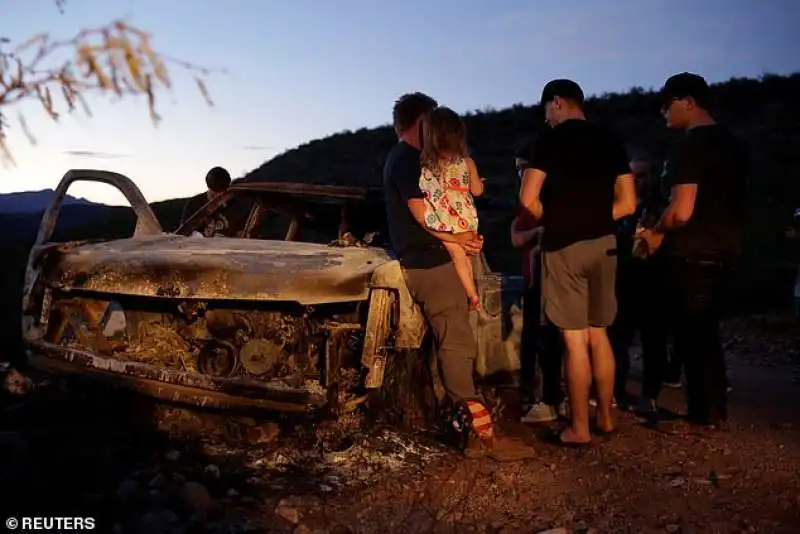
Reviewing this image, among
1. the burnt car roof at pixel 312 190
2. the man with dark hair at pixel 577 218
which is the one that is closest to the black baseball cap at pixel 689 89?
the man with dark hair at pixel 577 218

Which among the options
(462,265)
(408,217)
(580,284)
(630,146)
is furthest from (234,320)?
(630,146)

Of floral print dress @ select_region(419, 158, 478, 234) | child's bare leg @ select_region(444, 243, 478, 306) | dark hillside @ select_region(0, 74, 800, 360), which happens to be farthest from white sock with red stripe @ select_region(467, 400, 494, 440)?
dark hillside @ select_region(0, 74, 800, 360)

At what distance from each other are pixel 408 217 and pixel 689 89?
1814 mm

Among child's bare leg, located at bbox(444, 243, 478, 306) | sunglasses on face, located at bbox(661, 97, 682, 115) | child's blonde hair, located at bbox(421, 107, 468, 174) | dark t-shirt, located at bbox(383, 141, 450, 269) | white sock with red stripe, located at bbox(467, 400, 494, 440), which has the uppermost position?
sunglasses on face, located at bbox(661, 97, 682, 115)

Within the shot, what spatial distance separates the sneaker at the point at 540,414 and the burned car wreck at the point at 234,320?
1.07 feet

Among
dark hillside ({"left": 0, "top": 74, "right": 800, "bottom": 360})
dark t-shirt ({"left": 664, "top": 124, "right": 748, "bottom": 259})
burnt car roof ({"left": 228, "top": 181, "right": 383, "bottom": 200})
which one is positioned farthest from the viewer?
dark hillside ({"left": 0, "top": 74, "right": 800, "bottom": 360})

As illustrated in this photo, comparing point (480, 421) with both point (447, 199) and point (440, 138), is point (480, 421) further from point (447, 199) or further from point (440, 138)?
point (440, 138)

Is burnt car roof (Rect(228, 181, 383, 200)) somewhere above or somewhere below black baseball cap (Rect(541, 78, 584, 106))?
below

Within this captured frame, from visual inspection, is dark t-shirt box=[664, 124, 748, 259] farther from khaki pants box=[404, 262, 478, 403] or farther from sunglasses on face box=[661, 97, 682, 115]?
khaki pants box=[404, 262, 478, 403]

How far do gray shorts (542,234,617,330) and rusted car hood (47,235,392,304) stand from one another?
92cm

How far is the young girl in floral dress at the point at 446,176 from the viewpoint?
4.29 m

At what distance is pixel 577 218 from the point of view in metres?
4.46

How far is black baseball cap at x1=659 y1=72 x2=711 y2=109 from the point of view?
15.5 feet

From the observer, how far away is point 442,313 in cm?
440
